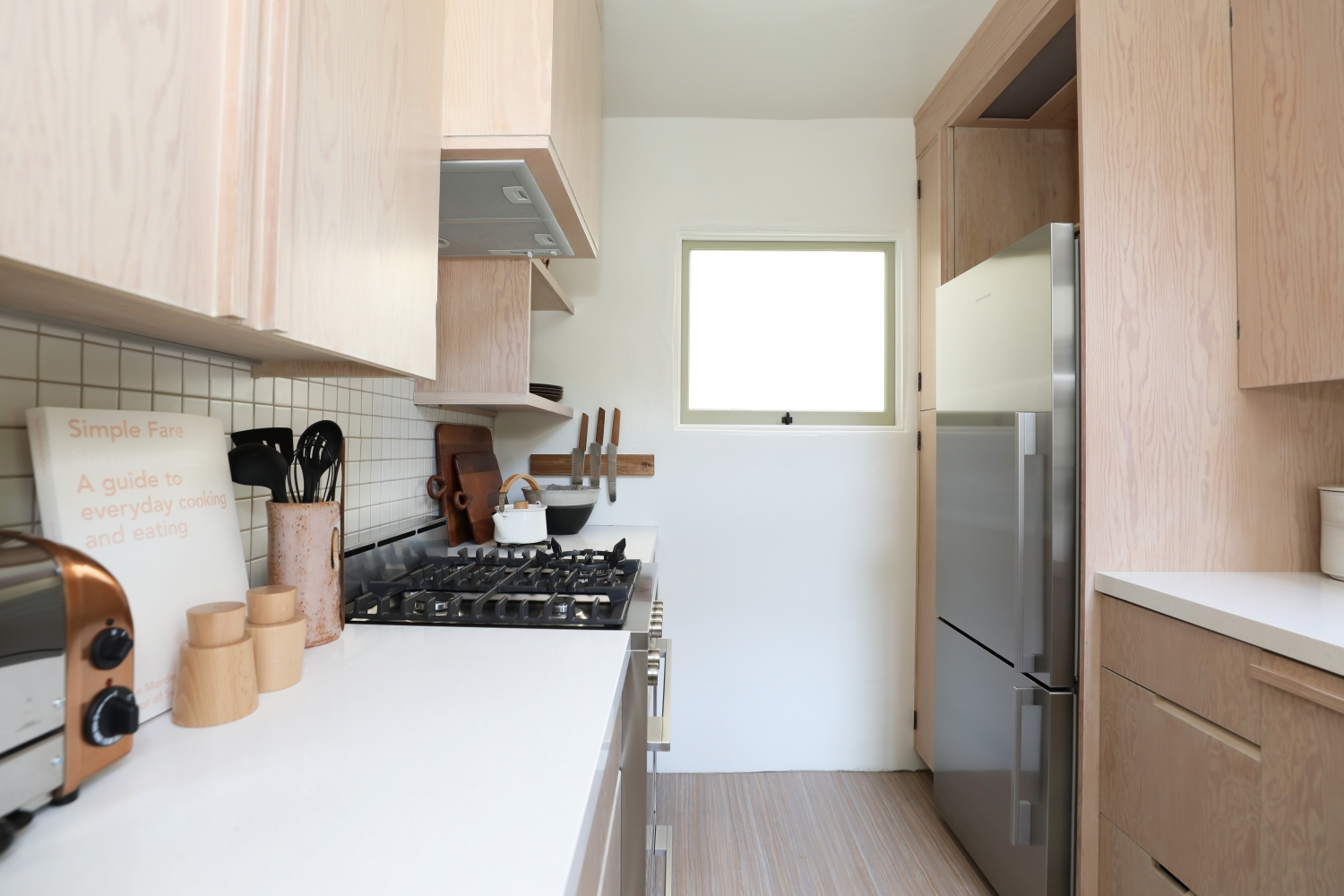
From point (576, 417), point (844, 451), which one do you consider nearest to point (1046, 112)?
point (844, 451)

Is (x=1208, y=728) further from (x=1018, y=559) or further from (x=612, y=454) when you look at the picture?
(x=612, y=454)

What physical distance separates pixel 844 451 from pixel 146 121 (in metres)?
2.34

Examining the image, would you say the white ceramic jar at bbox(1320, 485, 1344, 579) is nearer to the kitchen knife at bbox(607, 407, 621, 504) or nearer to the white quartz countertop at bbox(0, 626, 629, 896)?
the white quartz countertop at bbox(0, 626, 629, 896)


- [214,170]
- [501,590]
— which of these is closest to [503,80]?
[214,170]

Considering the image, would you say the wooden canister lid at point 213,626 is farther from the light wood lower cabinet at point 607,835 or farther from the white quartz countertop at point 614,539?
the white quartz countertop at point 614,539

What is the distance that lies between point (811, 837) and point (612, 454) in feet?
4.78

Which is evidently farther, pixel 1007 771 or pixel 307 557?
pixel 1007 771

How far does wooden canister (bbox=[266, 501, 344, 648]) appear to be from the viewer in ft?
3.03

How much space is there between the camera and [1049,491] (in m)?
1.53

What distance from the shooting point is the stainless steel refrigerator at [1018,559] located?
4.96ft

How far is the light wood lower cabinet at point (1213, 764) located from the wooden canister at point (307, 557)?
1560mm

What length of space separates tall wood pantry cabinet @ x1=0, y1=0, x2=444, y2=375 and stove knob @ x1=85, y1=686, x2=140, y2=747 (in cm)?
35

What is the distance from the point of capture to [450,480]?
6.37 ft

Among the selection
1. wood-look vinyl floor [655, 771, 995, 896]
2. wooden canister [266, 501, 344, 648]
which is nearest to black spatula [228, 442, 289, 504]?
wooden canister [266, 501, 344, 648]
